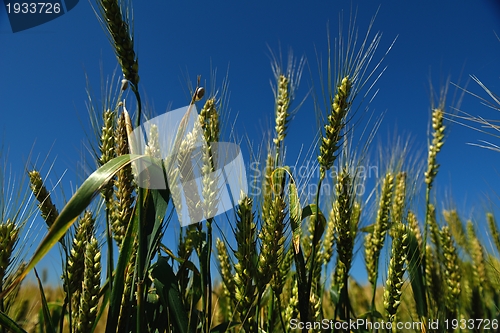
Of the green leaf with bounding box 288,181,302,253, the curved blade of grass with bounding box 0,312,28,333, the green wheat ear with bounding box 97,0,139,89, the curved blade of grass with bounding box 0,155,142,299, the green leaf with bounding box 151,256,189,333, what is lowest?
the curved blade of grass with bounding box 0,312,28,333

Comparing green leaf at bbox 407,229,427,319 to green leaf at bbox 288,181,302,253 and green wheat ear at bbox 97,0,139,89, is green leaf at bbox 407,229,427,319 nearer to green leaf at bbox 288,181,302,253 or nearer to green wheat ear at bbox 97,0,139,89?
green leaf at bbox 288,181,302,253

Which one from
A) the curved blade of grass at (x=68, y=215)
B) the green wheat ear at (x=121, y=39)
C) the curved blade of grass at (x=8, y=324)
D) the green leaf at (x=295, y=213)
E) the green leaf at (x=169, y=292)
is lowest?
the curved blade of grass at (x=8, y=324)

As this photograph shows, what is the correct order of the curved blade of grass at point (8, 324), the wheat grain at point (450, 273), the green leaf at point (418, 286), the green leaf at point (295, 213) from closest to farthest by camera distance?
1. the curved blade of grass at point (8, 324)
2. the green leaf at point (295, 213)
3. the green leaf at point (418, 286)
4. the wheat grain at point (450, 273)

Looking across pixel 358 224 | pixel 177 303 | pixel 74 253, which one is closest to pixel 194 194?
pixel 177 303

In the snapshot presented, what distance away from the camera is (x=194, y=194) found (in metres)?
1.34

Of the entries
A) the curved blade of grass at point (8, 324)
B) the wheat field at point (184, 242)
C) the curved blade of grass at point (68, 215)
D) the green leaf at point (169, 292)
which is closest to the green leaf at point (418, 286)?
the wheat field at point (184, 242)

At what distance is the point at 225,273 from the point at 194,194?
2.47ft

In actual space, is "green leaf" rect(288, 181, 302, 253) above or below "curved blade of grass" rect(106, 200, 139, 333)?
above

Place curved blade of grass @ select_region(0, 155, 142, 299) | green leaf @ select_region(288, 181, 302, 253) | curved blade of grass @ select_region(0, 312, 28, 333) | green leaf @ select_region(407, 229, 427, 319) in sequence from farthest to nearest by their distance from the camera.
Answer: green leaf @ select_region(407, 229, 427, 319) → green leaf @ select_region(288, 181, 302, 253) → curved blade of grass @ select_region(0, 312, 28, 333) → curved blade of grass @ select_region(0, 155, 142, 299)

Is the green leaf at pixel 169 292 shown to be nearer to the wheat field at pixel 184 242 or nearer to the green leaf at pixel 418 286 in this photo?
the wheat field at pixel 184 242

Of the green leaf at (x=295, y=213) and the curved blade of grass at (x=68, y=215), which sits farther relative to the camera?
the green leaf at (x=295, y=213)

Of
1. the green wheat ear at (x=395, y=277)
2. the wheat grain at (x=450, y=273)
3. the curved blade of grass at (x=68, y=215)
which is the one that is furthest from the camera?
the wheat grain at (x=450, y=273)

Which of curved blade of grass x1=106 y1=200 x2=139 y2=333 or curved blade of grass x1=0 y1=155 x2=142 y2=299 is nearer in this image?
curved blade of grass x1=0 y1=155 x2=142 y2=299

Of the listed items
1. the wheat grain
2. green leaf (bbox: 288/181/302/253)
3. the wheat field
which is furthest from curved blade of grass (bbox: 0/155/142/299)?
the wheat grain
